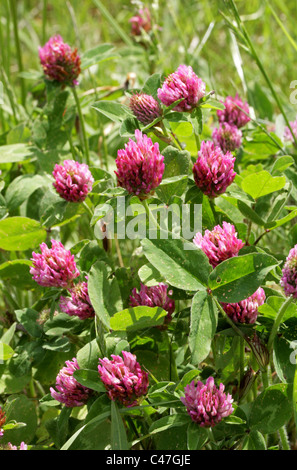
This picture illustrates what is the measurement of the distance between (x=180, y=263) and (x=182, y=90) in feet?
1.05

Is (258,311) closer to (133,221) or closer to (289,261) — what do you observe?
(289,261)

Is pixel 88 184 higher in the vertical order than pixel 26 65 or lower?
lower

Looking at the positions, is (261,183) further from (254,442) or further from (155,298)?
(254,442)

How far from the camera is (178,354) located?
118 cm

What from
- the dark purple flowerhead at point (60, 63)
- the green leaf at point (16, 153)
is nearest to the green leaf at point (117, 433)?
the green leaf at point (16, 153)

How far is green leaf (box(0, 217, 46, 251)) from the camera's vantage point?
1.28 meters

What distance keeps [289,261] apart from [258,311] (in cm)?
11

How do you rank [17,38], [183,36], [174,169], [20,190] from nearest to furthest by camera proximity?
[174,169]
[20,190]
[17,38]
[183,36]

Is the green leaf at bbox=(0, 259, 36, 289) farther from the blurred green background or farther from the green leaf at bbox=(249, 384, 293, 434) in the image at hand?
the blurred green background

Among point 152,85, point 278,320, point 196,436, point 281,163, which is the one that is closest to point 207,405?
point 196,436

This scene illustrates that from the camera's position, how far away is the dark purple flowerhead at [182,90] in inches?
42.6

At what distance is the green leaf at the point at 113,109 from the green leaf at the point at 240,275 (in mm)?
368

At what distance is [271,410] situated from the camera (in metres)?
0.96
